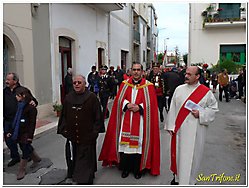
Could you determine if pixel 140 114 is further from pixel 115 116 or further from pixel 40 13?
pixel 40 13

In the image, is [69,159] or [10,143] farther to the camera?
[10,143]

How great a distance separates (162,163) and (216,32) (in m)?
20.9

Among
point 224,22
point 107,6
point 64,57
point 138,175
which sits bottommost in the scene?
point 138,175

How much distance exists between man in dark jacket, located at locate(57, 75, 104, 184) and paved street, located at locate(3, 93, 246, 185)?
1.04 ft

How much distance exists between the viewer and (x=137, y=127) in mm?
4203

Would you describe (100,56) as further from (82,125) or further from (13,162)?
(82,125)

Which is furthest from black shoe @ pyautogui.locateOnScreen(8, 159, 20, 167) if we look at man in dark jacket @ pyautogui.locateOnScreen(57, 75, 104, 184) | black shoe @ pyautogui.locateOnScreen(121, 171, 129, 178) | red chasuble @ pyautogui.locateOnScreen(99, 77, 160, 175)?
black shoe @ pyautogui.locateOnScreen(121, 171, 129, 178)

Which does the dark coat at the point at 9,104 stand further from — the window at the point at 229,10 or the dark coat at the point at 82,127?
the window at the point at 229,10

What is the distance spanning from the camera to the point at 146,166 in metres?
4.29

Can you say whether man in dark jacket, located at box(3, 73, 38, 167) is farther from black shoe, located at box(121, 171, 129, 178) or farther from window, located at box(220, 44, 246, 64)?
window, located at box(220, 44, 246, 64)

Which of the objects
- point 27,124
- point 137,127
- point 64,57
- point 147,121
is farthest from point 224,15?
point 27,124

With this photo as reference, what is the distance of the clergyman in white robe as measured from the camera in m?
3.56

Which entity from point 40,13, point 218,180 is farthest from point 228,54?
point 218,180

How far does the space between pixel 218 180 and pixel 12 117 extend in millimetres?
3534
